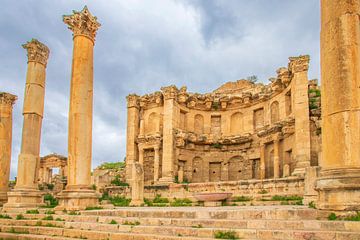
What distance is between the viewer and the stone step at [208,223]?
7.45 metres

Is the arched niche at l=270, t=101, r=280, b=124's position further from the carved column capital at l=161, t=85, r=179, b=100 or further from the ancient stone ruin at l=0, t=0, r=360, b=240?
the carved column capital at l=161, t=85, r=179, b=100

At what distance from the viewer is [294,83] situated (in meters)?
22.7

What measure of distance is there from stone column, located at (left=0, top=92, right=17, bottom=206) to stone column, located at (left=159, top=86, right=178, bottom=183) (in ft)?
40.6

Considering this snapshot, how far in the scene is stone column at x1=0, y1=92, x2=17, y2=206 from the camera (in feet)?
62.7

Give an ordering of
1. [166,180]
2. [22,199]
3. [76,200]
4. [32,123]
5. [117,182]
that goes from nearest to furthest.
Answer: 1. [76,200]
2. [22,199]
3. [32,123]
4. [166,180]
5. [117,182]

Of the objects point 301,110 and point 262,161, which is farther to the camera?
point 262,161

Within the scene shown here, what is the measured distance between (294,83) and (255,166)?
31.2 ft

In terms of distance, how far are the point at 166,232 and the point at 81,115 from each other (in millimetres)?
6865

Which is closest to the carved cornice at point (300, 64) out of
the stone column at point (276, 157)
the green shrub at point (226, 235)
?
the stone column at point (276, 157)

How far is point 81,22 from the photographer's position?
14.1 m

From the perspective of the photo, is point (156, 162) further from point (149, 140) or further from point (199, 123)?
point (199, 123)

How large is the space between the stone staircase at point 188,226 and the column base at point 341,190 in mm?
335

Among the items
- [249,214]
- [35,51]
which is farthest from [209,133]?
[249,214]

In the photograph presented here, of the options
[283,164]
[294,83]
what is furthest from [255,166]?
[294,83]
